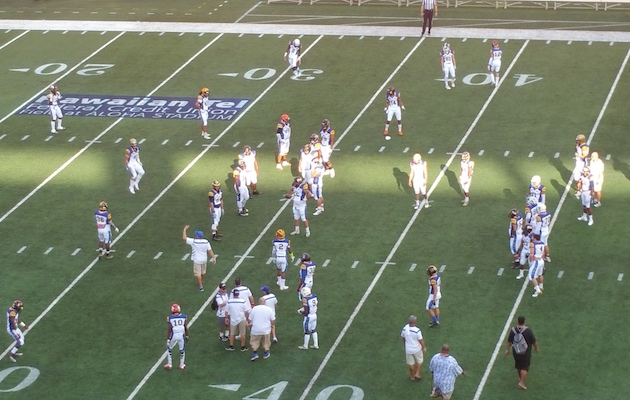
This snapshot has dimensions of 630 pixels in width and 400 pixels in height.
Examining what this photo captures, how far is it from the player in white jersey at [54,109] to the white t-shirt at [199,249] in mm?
12581

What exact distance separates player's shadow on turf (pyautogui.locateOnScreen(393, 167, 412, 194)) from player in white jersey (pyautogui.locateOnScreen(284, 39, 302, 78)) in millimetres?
9433

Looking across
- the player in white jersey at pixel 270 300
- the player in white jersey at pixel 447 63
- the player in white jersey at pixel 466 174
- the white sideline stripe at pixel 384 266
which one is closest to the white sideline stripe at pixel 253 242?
the player in white jersey at pixel 270 300

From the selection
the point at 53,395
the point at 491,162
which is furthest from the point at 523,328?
the point at 491,162

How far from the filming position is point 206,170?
41.4 meters

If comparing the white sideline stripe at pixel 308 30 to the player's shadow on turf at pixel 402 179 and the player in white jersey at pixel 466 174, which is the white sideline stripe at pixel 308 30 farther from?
the player in white jersey at pixel 466 174

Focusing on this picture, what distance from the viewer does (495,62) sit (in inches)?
1844

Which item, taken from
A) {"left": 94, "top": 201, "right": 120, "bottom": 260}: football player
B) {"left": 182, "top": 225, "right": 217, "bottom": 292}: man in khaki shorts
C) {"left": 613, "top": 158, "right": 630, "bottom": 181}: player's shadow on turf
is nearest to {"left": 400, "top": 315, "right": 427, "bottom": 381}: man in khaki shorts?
{"left": 182, "top": 225, "right": 217, "bottom": 292}: man in khaki shorts

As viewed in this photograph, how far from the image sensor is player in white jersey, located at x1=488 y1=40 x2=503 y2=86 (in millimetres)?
46500

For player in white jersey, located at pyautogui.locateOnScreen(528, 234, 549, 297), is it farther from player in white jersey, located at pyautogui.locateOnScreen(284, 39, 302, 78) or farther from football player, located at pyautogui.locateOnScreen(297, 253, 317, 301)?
player in white jersey, located at pyautogui.locateOnScreen(284, 39, 302, 78)

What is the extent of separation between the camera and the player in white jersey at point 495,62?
46.5 metres

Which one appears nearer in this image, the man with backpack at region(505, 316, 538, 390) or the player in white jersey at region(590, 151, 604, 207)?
the man with backpack at region(505, 316, 538, 390)

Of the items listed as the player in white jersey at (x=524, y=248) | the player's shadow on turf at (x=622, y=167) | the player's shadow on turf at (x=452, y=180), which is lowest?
the player's shadow on turf at (x=622, y=167)

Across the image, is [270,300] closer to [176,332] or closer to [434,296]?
[176,332]

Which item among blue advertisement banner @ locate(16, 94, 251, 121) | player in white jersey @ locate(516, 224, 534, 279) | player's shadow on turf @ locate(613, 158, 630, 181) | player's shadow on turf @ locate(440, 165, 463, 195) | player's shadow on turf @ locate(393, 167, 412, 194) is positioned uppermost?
player in white jersey @ locate(516, 224, 534, 279)
